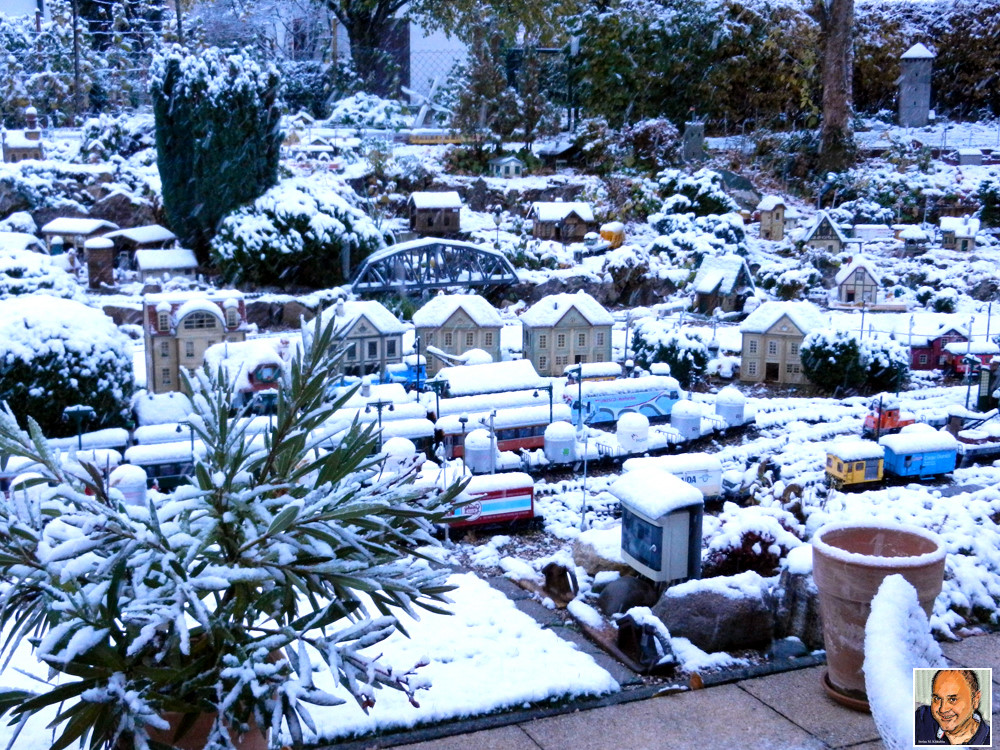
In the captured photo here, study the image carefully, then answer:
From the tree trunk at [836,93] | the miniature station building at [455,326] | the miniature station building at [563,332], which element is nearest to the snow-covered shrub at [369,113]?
the tree trunk at [836,93]

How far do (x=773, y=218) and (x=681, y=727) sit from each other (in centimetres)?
1678

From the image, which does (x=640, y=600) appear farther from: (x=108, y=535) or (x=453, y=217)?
(x=453, y=217)

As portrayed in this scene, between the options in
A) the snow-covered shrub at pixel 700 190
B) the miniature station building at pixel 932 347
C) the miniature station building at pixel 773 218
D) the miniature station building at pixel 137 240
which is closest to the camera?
the miniature station building at pixel 932 347

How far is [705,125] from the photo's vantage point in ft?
74.5

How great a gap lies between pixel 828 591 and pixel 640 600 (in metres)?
1.35

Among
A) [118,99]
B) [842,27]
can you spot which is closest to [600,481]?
[842,27]

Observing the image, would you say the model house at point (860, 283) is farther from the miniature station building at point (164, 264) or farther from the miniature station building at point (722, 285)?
the miniature station building at point (164, 264)

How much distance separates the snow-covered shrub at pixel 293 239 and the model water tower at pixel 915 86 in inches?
485

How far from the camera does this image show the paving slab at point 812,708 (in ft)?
10.4

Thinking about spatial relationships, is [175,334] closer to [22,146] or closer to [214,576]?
[214,576]

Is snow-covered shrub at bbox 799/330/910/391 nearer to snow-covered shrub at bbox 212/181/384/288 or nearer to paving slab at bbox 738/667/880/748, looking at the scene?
snow-covered shrub at bbox 212/181/384/288

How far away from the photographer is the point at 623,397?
1123 cm

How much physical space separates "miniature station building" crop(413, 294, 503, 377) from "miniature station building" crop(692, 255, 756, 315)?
3.95m

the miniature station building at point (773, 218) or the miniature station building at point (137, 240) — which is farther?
the miniature station building at point (773, 218)
